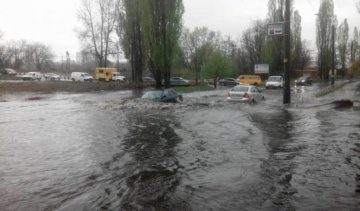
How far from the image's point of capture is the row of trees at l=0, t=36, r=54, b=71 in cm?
12256

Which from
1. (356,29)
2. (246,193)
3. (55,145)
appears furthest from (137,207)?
(356,29)

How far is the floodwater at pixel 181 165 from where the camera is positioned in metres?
7.32

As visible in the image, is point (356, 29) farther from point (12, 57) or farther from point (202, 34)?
point (12, 57)

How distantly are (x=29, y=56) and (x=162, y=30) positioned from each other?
105 m

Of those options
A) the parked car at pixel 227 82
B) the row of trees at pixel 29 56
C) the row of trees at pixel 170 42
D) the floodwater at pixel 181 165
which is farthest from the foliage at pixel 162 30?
the row of trees at pixel 29 56

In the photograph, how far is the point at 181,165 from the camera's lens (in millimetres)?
10148

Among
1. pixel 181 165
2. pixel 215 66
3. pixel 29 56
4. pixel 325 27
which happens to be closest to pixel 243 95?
pixel 181 165

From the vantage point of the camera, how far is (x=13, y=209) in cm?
686

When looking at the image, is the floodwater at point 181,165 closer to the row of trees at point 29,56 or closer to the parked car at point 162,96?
the parked car at point 162,96

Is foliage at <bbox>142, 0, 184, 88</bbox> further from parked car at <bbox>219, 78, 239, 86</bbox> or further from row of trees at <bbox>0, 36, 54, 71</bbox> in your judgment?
row of trees at <bbox>0, 36, 54, 71</bbox>

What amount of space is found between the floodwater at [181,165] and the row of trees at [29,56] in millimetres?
111086

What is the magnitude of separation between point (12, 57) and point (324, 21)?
8561cm

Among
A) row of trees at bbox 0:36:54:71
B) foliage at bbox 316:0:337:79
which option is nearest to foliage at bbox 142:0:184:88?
foliage at bbox 316:0:337:79

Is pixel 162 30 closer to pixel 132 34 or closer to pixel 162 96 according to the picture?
pixel 132 34
